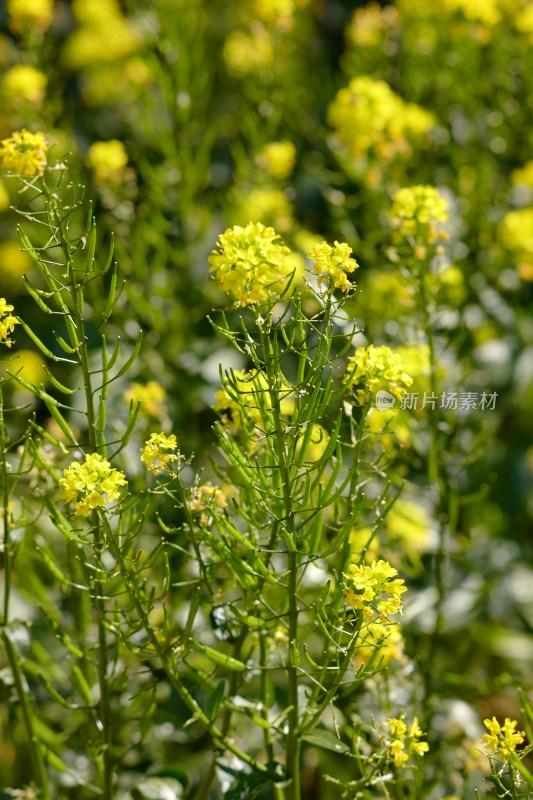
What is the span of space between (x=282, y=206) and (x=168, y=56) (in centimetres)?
53

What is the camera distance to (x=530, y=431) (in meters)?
2.67

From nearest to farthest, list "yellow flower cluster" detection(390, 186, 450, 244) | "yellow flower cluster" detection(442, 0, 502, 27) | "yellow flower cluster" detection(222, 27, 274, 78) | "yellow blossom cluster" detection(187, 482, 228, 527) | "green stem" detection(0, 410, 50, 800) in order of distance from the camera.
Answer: "yellow blossom cluster" detection(187, 482, 228, 527) < "green stem" detection(0, 410, 50, 800) < "yellow flower cluster" detection(390, 186, 450, 244) < "yellow flower cluster" detection(442, 0, 502, 27) < "yellow flower cluster" detection(222, 27, 274, 78)

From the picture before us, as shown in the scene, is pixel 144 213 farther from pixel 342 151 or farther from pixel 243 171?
pixel 342 151

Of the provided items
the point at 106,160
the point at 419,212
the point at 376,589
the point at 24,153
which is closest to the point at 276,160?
the point at 106,160

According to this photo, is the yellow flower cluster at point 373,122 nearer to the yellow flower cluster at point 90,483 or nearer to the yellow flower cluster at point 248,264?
the yellow flower cluster at point 248,264

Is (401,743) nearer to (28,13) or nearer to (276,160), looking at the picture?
(276,160)

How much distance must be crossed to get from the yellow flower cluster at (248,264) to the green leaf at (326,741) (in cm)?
54

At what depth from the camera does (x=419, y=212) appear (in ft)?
5.05

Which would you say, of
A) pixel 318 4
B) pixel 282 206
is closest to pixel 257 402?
pixel 282 206

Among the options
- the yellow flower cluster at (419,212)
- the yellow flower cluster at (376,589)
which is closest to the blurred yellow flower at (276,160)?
the yellow flower cluster at (419,212)

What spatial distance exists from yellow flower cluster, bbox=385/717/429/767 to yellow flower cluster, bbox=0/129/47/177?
2.68 ft

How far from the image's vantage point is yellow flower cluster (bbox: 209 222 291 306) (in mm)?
1075

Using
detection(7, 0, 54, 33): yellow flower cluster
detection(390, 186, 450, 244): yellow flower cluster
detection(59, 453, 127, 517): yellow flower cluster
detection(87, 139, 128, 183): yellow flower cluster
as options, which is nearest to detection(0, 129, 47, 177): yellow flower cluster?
detection(59, 453, 127, 517): yellow flower cluster

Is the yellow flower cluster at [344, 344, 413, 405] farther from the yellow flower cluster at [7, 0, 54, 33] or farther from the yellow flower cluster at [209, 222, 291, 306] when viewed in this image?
the yellow flower cluster at [7, 0, 54, 33]
